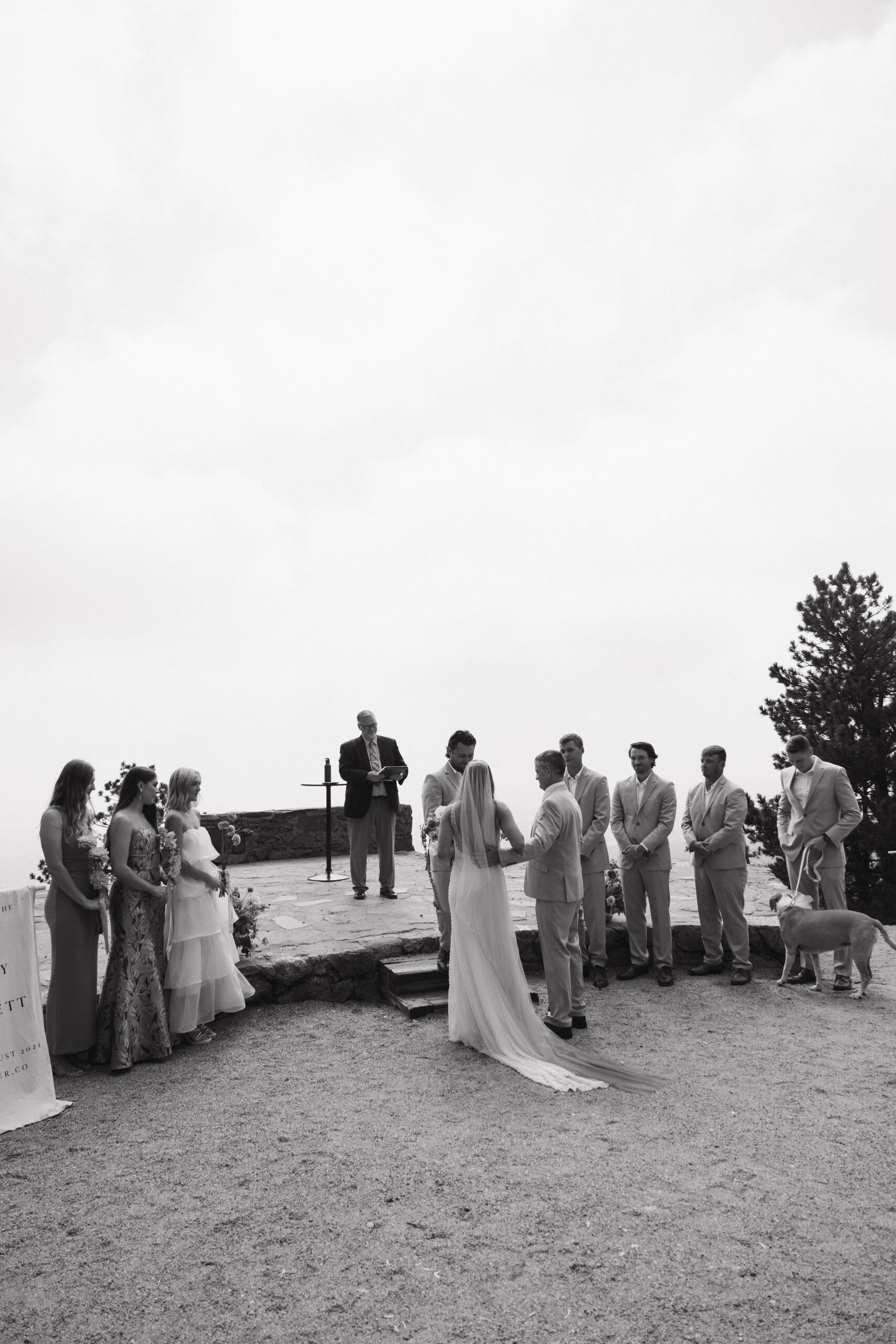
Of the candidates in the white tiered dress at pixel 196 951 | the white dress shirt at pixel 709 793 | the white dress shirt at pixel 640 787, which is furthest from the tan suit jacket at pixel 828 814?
the white tiered dress at pixel 196 951

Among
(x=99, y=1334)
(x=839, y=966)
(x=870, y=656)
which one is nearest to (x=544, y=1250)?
(x=99, y=1334)

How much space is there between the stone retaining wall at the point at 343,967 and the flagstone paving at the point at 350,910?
0.08 meters

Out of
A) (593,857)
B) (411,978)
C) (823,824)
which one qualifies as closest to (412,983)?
(411,978)

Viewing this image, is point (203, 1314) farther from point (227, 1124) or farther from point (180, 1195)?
point (227, 1124)

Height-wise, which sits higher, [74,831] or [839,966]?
[74,831]

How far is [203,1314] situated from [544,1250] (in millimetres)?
1242

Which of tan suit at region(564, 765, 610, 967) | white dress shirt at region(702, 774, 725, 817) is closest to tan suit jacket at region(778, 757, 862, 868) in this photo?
white dress shirt at region(702, 774, 725, 817)

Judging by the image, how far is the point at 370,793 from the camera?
9.41 m

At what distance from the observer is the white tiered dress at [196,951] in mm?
5930

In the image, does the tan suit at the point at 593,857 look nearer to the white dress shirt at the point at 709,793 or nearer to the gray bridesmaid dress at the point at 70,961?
the white dress shirt at the point at 709,793

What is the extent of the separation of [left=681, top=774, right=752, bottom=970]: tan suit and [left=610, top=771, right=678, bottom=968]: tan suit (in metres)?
0.26

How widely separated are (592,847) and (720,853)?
1072 mm

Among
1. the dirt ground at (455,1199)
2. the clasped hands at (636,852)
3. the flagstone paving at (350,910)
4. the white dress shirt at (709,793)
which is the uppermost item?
the white dress shirt at (709,793)

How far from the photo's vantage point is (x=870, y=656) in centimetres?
1264
